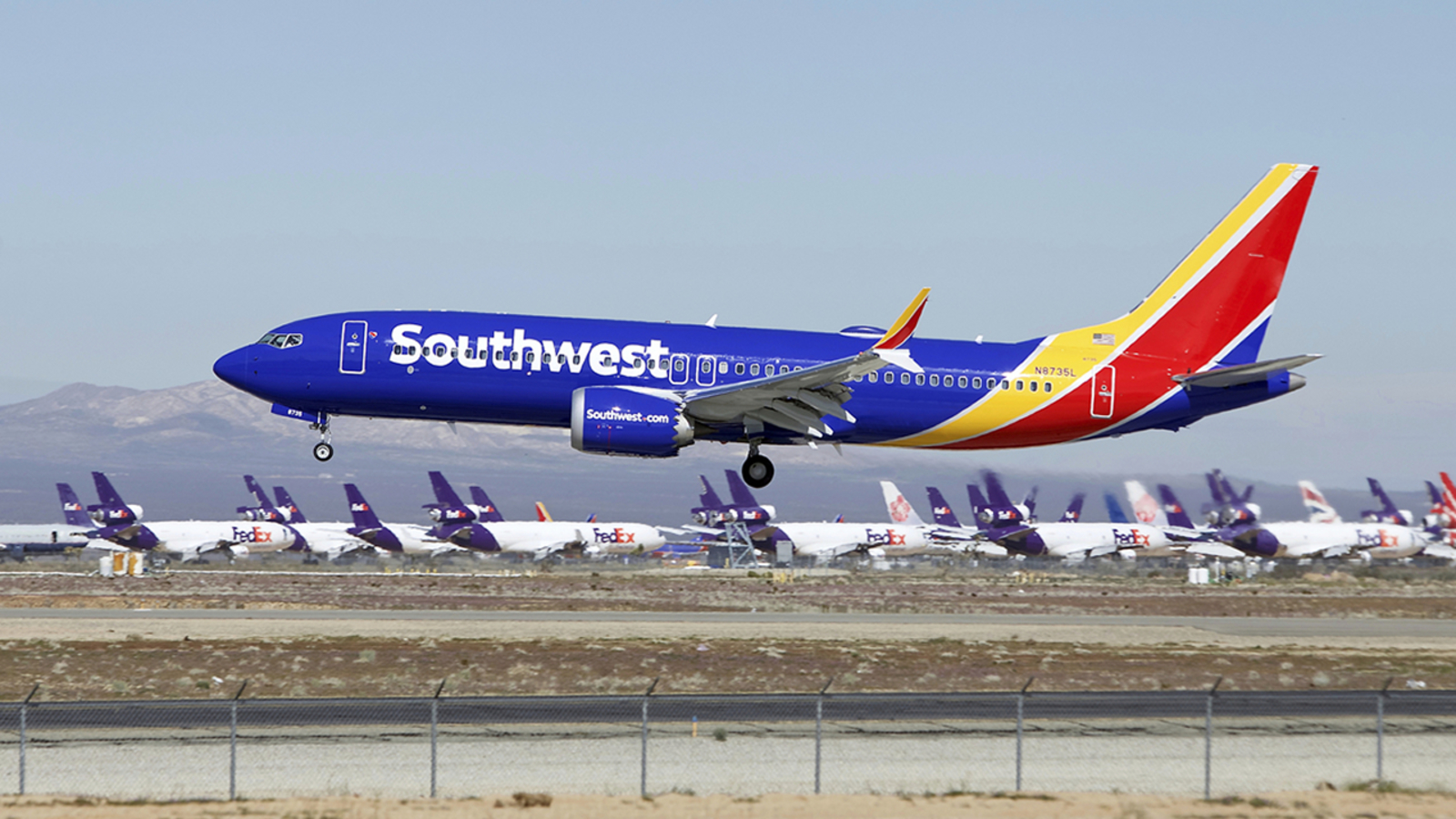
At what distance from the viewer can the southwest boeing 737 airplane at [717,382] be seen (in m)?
35.6

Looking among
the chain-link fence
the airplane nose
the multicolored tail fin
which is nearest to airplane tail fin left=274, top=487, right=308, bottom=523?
the multicolored tail fin

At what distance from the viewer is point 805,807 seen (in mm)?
24734

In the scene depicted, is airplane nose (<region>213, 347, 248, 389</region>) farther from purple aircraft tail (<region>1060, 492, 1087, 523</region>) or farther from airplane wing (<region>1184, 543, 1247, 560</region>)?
purple aircraft tail (<region>1060, 492, 1087, 523</region>)

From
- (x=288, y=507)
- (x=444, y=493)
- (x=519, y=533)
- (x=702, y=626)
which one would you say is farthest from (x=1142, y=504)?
(x=702, y=626)

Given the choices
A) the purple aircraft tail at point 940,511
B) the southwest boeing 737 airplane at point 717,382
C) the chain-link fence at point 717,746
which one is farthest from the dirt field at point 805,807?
the purple aircraft tail at point 940,511

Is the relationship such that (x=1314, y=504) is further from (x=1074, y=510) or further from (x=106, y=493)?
(x=106, y=493)

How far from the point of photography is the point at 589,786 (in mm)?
26281

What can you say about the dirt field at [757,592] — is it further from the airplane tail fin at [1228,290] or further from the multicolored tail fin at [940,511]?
the multicolored tail fin at [940,511]

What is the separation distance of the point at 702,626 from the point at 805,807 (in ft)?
101

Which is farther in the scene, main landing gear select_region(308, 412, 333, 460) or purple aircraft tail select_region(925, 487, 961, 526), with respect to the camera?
purple aircraft tail select_region(925, 487, 961, 526)

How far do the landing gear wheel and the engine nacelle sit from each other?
3.02 meters

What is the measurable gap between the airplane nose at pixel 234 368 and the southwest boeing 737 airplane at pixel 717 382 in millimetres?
51

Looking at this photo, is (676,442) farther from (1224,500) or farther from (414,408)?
(1224,500)

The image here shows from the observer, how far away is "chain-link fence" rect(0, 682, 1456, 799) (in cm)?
2634
